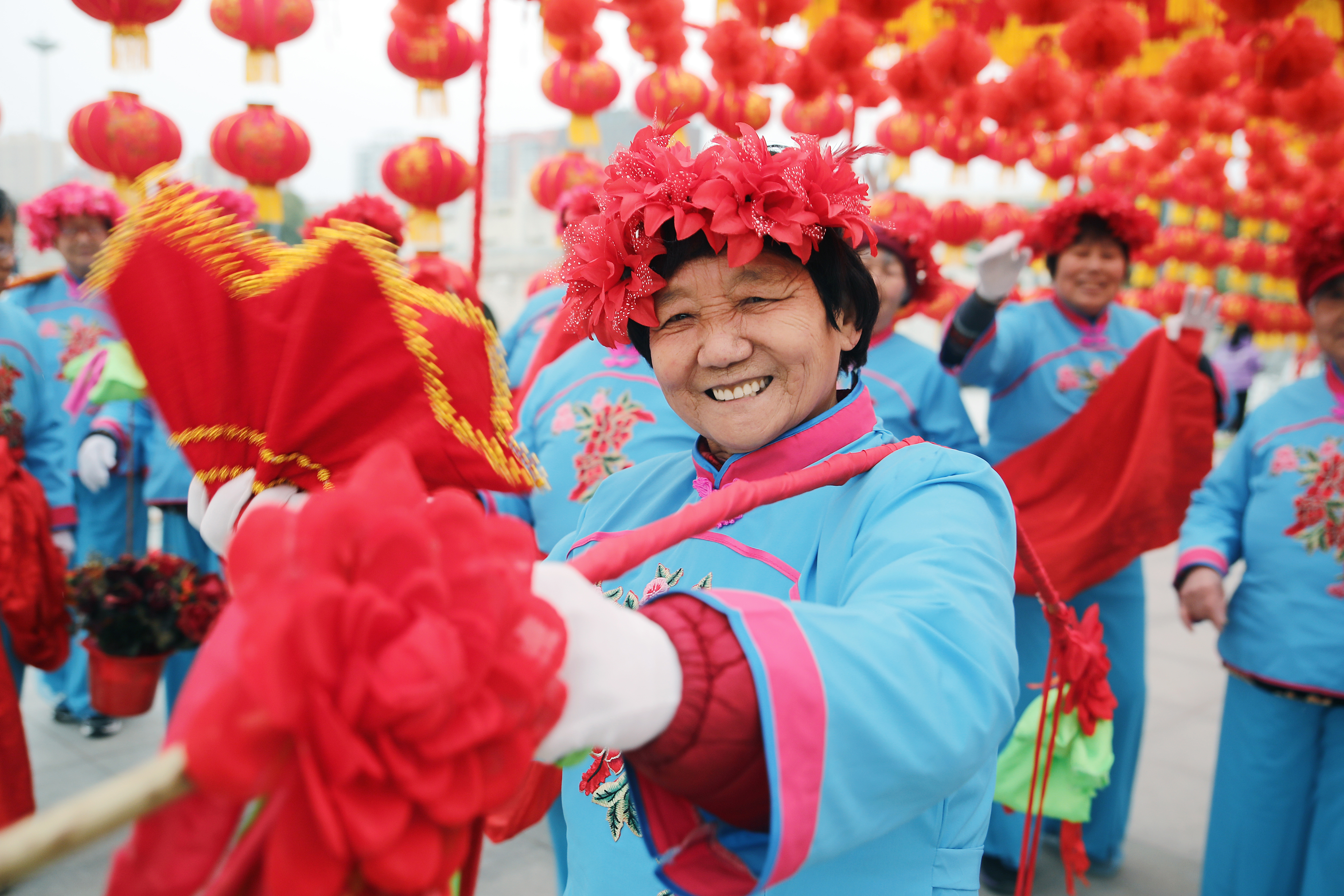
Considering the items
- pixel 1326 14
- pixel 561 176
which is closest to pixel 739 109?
pixel 561 176

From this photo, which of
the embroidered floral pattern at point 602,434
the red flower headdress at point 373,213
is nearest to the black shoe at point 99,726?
the red flower headdress at point 373,213

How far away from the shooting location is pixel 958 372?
3.18 m

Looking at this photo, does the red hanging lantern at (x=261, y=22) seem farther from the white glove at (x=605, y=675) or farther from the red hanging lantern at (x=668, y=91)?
the white glove at (x=605, y=675)

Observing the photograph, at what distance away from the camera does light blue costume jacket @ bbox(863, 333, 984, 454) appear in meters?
2.96

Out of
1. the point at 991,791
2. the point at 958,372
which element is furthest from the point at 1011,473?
the point at 991,791

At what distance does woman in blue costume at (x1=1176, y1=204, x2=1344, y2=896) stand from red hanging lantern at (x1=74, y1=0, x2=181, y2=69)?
3396mm

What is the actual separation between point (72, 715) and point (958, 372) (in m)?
3.93

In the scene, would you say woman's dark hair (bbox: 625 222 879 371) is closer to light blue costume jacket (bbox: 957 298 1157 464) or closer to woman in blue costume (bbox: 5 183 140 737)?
light blue costume jacket (bbox: 957 298 1157 464)

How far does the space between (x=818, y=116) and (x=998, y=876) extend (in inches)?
139

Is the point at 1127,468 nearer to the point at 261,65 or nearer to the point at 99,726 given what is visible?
the point at 261,65

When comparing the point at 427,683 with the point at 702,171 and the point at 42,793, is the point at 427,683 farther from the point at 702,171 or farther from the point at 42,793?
the point at 42,793

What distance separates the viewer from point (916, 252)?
3314 mm

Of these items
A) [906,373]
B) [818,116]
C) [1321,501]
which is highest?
[818,116]

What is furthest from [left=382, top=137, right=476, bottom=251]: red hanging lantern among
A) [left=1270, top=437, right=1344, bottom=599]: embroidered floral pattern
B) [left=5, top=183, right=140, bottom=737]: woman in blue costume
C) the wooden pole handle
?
the wooden pole handle
